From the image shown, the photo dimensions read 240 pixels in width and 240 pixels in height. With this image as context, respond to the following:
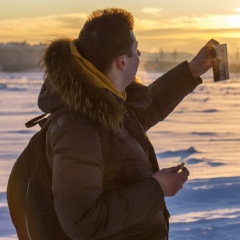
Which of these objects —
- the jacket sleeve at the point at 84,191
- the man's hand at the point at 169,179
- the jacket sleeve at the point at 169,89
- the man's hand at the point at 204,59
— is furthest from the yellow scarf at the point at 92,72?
the man's hand at the point at 204,59

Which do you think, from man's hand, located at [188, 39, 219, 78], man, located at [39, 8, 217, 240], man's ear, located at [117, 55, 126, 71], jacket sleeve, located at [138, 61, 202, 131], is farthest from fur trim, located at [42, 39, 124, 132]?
man's hand, located at [188, 39, 219, 78]

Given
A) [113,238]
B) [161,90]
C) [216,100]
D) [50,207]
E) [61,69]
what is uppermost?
[61,69]

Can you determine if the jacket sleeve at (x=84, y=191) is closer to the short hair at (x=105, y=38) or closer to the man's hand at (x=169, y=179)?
the man's hand at (x=169, y=179)

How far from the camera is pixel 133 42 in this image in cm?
205

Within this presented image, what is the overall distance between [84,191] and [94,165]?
0.28 ft

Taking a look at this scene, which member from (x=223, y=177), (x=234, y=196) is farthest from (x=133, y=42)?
(x=223, y=177)

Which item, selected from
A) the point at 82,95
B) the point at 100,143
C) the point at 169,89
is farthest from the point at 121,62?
the point at 169,89

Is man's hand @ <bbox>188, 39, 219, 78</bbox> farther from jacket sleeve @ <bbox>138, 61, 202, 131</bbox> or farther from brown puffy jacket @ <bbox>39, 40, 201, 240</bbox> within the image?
brown puffy jacket @ <bbox>39, 40, 201, 240</bbox>

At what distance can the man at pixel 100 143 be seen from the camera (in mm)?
1858

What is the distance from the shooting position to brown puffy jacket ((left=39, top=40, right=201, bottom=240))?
73.0 inches

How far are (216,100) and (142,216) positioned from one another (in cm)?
1652

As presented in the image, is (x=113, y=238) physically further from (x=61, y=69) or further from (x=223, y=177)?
(x=223, y=177)

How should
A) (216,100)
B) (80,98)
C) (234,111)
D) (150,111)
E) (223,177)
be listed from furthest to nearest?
(216,100)
(234,111)
(223,177)
(150,111)
(80,98)

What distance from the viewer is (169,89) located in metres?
2.76
